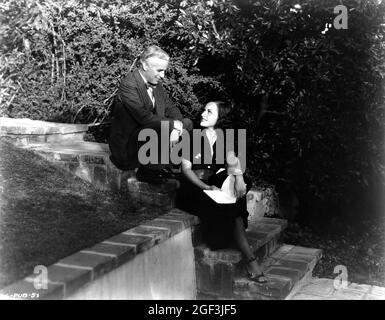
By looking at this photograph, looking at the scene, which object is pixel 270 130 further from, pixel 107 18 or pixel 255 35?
pixel 107 18

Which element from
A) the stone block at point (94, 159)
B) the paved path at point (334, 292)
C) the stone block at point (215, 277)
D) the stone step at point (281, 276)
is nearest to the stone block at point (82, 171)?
the stone block at point (94, 159)

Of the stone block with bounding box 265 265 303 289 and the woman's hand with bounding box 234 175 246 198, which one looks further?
the stone block with bounding box 265 265 303 289

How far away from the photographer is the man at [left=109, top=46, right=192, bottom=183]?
3.85 meters

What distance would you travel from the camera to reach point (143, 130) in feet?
12.6

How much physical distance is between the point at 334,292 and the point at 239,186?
1436mm

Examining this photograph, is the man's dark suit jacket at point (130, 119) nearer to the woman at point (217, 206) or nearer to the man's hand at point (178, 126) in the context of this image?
the man's hand at point (178, 126)

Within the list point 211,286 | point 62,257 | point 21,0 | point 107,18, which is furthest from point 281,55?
point 62,257

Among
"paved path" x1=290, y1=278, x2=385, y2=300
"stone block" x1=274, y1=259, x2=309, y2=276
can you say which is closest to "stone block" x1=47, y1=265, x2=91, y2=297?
"paved path" x1=290, y1=278, x2=385, y2=300

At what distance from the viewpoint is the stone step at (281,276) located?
346 centimetres

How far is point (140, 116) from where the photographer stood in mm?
3891

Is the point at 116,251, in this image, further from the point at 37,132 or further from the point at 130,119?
the point at 37,132

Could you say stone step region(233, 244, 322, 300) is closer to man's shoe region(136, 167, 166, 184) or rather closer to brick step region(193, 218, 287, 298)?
brick step region(193, 218, 287, 298)

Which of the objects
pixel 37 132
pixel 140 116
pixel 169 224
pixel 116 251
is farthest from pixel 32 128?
pixel 116 251
